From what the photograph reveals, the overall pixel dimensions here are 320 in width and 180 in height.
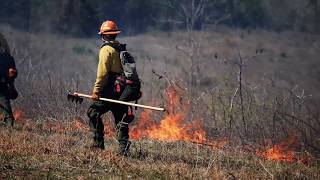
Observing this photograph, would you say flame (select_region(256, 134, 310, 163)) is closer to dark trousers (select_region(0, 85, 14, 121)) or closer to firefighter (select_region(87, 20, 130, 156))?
firefighter (select_region(87, 20, 130, 156))

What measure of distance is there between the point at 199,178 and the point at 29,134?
3.96 metres

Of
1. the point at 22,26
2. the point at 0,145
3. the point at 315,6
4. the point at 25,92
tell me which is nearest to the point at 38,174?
the point at 0,145

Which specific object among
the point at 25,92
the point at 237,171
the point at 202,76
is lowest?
the point at 237,171

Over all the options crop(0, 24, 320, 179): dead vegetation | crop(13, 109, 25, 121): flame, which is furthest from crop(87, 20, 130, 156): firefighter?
crop(13, 109, 25, 121): flame

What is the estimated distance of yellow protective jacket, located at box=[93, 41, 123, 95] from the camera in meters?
7.52

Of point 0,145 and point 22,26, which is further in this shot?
point 22,26

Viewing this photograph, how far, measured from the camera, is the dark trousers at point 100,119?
25.1 ft

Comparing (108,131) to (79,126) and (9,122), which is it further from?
(9,122)

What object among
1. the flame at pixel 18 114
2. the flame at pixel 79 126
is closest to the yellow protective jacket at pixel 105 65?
the flame at pixel 79 126

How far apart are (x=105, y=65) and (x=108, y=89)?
42cm

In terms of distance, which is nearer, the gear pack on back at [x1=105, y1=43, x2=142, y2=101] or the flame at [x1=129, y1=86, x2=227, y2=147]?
the gear pack on back at [x1=105, y1=43, x2=142, y2=101]

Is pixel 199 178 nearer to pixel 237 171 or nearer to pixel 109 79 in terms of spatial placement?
pixel 237 171

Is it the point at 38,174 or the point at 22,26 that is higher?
the point at 22,26

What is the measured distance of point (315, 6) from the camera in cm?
5281
